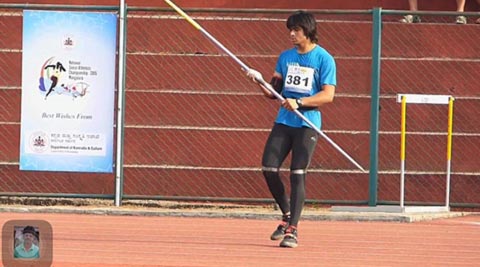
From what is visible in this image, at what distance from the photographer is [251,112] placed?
60.0 feet

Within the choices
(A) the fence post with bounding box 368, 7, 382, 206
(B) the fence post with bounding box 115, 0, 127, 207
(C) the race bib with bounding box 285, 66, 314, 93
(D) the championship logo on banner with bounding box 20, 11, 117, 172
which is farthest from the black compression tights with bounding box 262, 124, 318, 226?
(D) the championship logo on banner with bounding box 20, 11, 117, 172

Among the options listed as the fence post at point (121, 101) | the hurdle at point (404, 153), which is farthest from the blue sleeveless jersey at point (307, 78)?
the fence post at point (121, 101)

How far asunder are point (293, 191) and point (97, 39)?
221 inches

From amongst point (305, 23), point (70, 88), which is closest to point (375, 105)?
point (70, 88)

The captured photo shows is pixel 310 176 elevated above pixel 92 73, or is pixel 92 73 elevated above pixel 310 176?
pixel 92 73

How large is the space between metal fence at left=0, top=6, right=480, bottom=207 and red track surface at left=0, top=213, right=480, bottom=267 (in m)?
1.41

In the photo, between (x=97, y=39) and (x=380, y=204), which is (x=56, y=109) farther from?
(x=380, y=204)

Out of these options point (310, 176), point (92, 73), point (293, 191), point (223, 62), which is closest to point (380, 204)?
point (310, 176)

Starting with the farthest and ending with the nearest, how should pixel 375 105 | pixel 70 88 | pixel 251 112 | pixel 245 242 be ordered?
pixel 251 112 → pixel 70 88 → pixel 375 105 → pixel 245 242

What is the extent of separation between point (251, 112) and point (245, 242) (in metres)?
4.91

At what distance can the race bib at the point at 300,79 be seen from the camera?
13.2m

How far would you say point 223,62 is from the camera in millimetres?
18219

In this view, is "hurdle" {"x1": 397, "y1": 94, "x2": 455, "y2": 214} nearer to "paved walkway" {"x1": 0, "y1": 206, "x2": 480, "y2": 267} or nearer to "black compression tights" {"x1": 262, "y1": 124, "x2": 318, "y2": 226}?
"paved walkway" {"x1": 0, "y1": 206, "x2": 480, "y2": 267}

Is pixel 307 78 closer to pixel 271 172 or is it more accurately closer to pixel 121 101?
pixel 271 172
